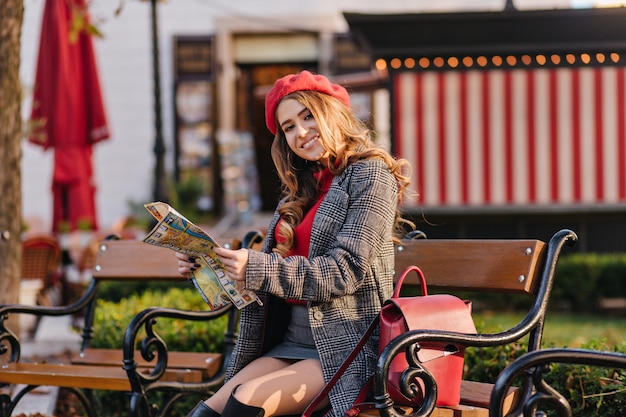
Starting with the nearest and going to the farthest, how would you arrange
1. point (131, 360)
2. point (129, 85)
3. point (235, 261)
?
point (235, 261) → point (131, 360) → point (129, 85)

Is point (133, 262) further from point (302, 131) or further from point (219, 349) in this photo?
point (302, 131)

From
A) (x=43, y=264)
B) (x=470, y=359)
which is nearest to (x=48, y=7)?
(x=43, y=264)

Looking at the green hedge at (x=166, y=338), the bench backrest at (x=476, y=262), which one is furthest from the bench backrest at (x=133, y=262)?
the bench backrest at (x=476, y=262)

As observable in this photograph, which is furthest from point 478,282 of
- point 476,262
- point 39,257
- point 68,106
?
point 68,106

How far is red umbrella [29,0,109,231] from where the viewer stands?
9.77 m

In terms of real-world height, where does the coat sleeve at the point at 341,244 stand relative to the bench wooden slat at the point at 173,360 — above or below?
above

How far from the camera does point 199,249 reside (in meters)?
3.23

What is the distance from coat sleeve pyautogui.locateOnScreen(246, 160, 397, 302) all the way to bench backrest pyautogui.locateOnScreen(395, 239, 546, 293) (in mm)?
469

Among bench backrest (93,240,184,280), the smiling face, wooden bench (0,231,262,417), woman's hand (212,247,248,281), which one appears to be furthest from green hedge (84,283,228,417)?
woman's hand (212,247,248,281)

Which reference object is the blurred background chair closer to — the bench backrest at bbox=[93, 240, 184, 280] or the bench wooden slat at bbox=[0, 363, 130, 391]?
the bench backrest at bbox=[93, 240, 184, 280]

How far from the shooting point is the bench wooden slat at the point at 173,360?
179 inches

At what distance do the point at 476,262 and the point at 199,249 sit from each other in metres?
1.11

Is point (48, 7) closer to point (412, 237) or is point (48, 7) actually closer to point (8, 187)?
point (8, 187)

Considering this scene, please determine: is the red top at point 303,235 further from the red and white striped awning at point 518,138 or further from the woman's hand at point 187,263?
the red and white striped awning at point 518,138
